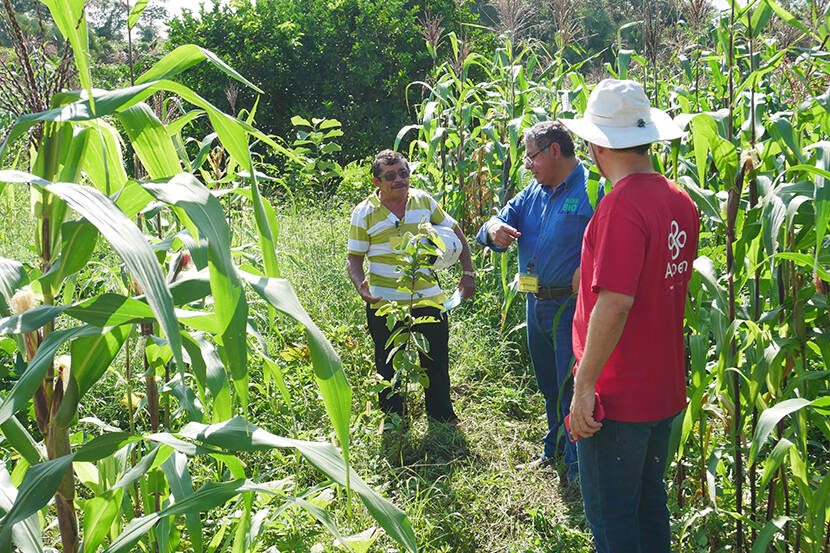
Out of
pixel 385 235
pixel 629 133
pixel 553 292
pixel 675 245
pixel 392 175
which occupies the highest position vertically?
pixel 629 133

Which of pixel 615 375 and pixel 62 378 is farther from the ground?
pixel 62 378

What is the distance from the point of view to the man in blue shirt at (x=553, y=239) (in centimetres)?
318

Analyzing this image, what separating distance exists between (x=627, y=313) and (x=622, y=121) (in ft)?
1.99

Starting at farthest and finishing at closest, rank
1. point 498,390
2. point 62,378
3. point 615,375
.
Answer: point 498,390, point 615,375, point 62,378

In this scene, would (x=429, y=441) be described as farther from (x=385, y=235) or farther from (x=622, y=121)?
(x=622, y=121)

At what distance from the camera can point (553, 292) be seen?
3258 mm

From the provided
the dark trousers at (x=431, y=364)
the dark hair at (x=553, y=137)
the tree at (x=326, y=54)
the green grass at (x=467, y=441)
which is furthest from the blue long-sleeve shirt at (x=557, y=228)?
the tree at (x=326, y=54)

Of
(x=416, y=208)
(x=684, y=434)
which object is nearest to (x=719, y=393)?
(x=684, y=434)

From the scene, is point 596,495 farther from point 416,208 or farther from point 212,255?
point 416,208

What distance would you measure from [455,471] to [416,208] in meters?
1.40

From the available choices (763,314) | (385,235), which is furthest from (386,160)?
(763,314)

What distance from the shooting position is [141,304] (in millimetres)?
1075

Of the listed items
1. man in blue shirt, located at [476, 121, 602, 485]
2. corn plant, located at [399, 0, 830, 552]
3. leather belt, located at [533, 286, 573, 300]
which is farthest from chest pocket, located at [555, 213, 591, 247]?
corn plant, located at [399, 0, 830, 552]

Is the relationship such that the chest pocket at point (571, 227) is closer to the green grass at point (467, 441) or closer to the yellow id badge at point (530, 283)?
the yellow id badge at point (530, 283)
